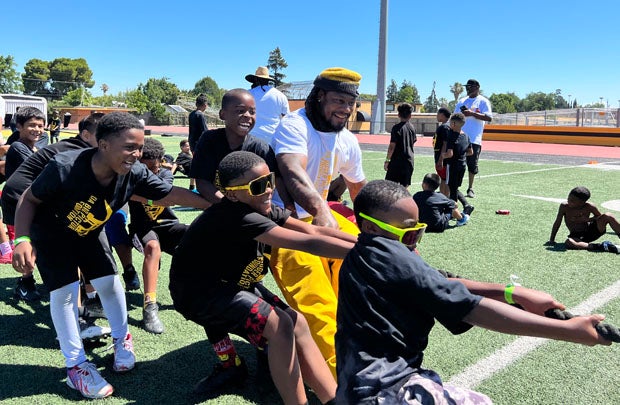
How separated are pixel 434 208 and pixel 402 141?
1.64 meters

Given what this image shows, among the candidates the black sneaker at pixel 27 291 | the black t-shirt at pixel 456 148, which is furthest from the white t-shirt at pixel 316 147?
the black t-shirt at pixel 456 148

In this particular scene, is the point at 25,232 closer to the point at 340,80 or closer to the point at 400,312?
the point at 340,80

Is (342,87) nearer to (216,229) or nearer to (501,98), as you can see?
(216,229)

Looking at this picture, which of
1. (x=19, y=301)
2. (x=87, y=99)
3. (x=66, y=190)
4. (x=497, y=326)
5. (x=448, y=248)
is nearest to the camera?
(x=497, y=326)

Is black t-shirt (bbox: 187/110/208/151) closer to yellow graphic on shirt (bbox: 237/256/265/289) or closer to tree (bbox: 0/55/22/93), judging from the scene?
yellow graphic on shirt (bbox: 237/256/265/289)

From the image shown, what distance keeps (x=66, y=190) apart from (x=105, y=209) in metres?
0.29

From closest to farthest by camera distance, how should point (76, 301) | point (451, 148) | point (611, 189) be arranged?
point (76, 301), point (451, 148), point (611, 189)

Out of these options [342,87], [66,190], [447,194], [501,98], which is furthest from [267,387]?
[501,98]

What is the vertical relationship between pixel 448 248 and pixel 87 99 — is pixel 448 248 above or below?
below

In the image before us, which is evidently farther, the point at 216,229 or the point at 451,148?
the point at 451,148

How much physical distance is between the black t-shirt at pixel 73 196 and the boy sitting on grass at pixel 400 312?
6.41ft

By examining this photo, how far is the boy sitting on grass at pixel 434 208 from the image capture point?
299 inches

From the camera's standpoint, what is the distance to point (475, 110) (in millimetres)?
11281

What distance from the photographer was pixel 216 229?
285 centimetres
